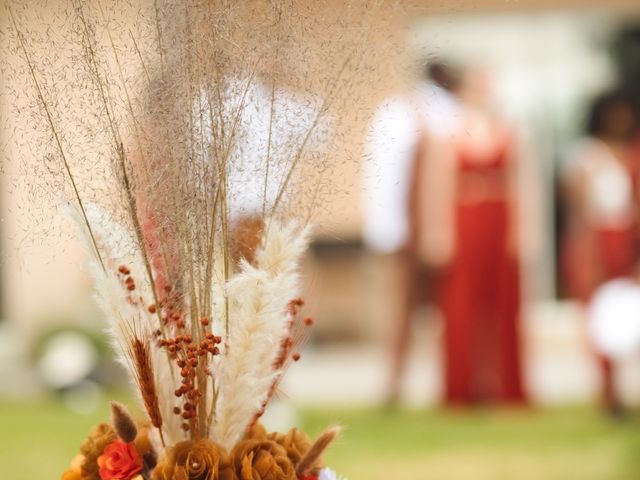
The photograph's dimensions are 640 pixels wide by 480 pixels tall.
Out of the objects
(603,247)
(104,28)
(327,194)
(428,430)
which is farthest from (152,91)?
(603,247)

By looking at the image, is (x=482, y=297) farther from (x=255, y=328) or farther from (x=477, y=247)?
(x=255, y=328)

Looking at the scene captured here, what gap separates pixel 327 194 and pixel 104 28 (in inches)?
14.2

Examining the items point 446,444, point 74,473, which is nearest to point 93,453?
point 74,473

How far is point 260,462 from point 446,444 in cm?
Result: 489

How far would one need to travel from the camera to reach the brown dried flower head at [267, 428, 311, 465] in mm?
1592

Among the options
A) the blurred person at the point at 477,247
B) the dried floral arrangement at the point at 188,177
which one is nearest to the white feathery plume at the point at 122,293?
the dried floral arrangement at the point at 188,177

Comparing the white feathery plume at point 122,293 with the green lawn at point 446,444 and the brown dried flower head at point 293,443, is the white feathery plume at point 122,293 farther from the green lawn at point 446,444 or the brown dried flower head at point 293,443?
the green lawn at point 446,444

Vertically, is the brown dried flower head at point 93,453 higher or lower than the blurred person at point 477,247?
lower

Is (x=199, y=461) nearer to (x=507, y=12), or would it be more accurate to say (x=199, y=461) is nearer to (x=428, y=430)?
(x=428, y=430)

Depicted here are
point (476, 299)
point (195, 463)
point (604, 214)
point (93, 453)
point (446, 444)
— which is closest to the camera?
point (195, 463)

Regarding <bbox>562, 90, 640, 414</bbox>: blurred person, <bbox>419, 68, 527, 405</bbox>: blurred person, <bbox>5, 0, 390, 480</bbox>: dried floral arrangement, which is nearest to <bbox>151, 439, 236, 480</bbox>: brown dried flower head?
<bbox>5, 0, 390, 480</bbox>: dried floral arrangement

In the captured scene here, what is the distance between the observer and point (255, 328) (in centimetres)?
152

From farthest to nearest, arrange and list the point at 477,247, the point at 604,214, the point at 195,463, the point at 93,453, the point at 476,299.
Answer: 1. the point at 476,299
2. the point at 477,247
3. the point at 604,214
4. the point at 93,453
5. the point at 195,463

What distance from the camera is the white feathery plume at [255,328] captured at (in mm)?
1520
